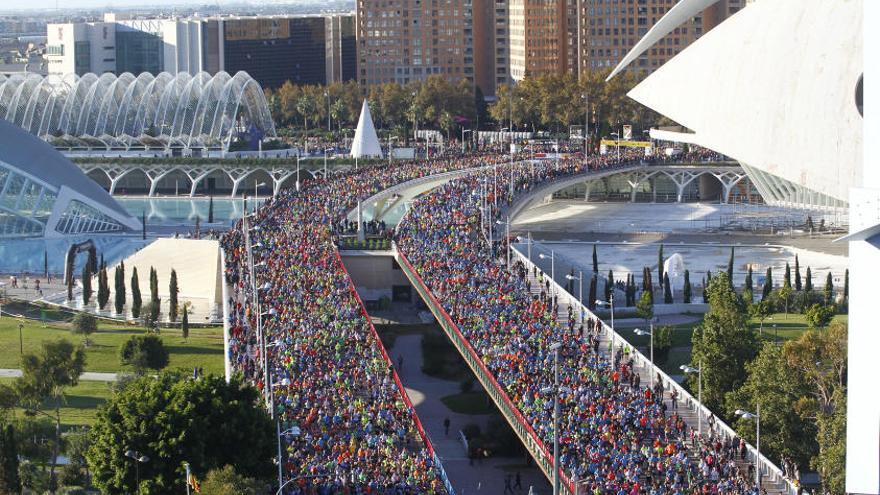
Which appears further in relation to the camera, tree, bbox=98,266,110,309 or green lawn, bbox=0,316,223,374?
tree, bbox=98,266,110,309

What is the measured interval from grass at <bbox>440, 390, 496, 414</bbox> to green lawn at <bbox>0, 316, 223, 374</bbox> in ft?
18.3

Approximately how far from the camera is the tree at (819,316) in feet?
134

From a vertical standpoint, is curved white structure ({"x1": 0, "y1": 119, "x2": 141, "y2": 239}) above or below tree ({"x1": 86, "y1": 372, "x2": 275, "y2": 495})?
above

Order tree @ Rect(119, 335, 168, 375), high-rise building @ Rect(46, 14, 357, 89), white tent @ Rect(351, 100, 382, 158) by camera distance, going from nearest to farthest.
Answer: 1. tree @ Rect(119, 335, 168, 375)
2. white tent @ Rect(351, 100, 382, 158)
3. high-rise building @ Rect(46, 14, 357, 89)

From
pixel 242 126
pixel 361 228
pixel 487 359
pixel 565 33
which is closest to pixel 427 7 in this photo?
pixel 565 33

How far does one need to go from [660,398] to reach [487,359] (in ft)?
15.0

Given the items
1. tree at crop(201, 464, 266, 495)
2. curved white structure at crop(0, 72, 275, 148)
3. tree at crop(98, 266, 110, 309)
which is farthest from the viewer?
curved white structure at crop(0, 72, 275, 148)

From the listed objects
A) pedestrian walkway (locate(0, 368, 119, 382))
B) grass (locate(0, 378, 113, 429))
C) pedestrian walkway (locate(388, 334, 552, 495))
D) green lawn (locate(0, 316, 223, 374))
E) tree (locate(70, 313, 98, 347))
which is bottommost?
pedestrian walkway (locate(388, 334, 552, 495))

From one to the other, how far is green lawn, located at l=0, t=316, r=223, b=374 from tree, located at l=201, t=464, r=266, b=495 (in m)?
15.7

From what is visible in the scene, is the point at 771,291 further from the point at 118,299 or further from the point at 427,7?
the point at 427,7

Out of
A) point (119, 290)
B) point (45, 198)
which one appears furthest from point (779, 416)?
point (45, 198)

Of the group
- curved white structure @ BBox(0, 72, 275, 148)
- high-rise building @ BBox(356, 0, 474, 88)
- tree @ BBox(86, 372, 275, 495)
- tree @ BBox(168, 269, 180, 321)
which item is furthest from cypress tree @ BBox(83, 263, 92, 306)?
high-rise building @ BBox(356, 0, 474, 88)

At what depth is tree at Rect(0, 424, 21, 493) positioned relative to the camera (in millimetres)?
25969

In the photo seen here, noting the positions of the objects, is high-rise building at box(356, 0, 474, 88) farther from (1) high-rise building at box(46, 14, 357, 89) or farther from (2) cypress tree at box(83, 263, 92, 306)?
(2) cypress tree at box(83, 263, 92, 306)
